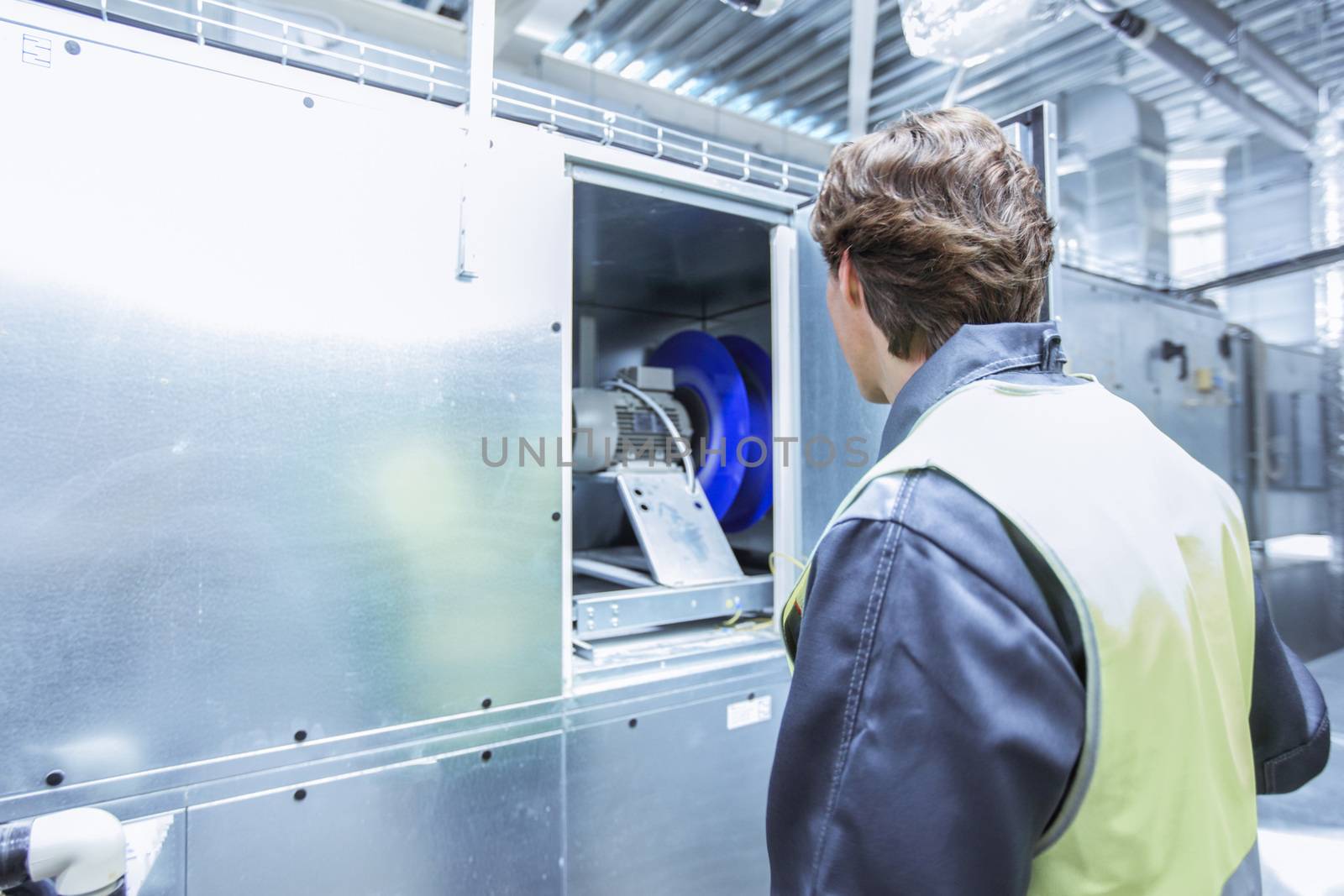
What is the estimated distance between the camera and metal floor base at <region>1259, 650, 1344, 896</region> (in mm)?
1278

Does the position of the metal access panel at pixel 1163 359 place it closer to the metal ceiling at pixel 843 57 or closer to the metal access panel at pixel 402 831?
the metal ceiling at pixel 843 57

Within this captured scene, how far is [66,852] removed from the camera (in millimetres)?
620

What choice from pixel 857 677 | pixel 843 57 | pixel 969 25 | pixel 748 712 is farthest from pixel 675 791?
pixel 843 57

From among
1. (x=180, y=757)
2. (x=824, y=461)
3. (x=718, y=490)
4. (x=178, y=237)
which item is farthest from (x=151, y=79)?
(x=718, y=490)

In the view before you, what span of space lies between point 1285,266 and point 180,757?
2.92 meters

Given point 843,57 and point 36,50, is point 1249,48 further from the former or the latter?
point 36,50

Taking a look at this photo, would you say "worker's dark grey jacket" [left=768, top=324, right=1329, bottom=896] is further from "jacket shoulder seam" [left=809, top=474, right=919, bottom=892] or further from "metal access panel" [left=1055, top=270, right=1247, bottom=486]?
"metal access panel" [left=1055, top=270, right=1247, bottom=486]

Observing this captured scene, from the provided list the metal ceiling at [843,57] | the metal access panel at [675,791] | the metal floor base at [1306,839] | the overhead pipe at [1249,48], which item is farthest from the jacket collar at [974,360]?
the overhead pipe at [1249,48]

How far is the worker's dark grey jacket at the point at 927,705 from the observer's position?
15.8 inches

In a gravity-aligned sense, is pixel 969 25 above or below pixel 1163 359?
above

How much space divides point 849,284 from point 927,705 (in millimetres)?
356

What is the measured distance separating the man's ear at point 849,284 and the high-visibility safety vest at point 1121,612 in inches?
5.9

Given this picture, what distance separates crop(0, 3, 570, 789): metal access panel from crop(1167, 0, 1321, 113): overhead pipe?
6.09 ft

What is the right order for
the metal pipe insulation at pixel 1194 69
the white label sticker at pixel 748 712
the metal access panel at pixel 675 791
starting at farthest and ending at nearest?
the metal pipe insulation at pixel 1194 69
the white label sticker at pixel 748 712
the metal access panel at pixel 675 791
